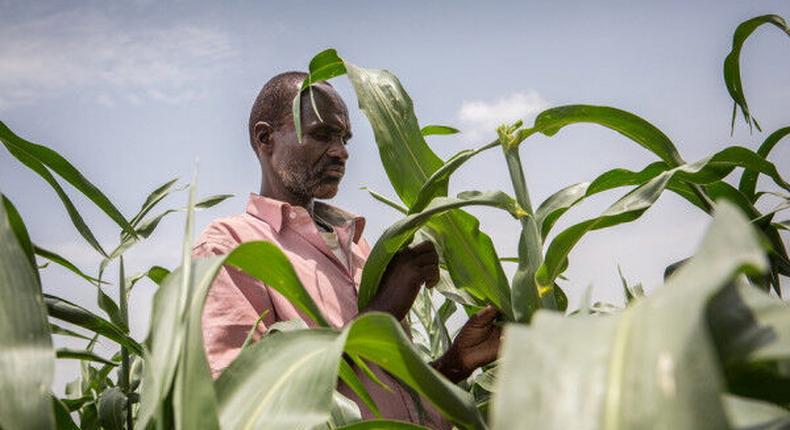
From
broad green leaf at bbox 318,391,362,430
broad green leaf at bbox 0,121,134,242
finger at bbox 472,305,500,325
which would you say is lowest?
broad green leaf at bbox 318,391,362,430

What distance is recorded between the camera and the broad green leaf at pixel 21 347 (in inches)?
15.7

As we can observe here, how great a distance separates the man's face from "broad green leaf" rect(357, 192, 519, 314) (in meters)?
0.67

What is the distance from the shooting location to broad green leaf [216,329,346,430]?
17.6 inches

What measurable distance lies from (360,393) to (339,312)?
0.74m

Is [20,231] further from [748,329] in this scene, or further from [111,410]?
[111,410]

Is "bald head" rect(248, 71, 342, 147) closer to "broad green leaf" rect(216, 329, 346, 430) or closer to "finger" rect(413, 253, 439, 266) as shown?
"finger" rect(413, 253, 439, 266)

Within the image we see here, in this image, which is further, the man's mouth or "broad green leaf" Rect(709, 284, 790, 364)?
the man's mouth

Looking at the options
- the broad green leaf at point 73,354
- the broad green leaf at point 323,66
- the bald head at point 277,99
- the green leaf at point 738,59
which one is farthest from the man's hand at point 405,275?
the bald head at point 277,99

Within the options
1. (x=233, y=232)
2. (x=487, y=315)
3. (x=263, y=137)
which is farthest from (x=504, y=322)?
(x=263, y=137)

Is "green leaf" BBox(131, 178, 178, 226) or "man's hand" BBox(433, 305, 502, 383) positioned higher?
"green leaf" BBox(131, 178, 178, 226)

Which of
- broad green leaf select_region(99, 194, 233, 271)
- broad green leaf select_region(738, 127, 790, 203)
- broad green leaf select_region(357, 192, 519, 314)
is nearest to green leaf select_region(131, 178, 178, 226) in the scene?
broad green leaf select_region(99, 194, 233, 271)

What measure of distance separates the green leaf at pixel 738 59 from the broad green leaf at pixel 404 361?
692mm

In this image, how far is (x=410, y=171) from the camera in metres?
0.88

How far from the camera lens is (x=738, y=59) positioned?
1.00m
